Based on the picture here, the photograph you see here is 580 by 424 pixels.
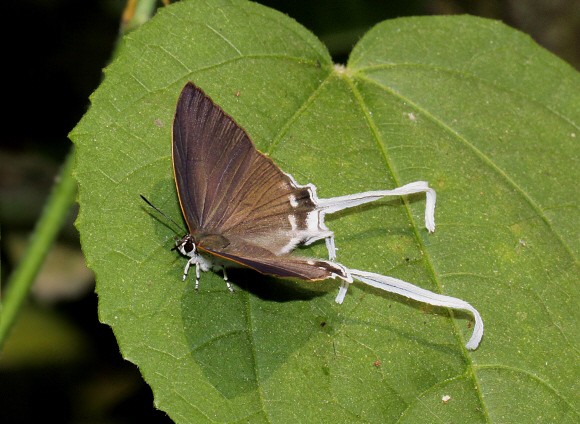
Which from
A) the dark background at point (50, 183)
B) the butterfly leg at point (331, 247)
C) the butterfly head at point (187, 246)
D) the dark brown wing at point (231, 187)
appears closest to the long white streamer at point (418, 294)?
the butterfly leg at point (331, 247)

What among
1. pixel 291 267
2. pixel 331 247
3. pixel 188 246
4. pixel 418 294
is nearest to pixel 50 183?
pixel 188 246

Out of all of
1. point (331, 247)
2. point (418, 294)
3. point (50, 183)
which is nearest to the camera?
point (418, 294)

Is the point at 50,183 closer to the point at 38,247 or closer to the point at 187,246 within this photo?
the point at 38,247

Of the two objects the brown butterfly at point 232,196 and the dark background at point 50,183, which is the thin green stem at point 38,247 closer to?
the brown butterfly at point 232,196

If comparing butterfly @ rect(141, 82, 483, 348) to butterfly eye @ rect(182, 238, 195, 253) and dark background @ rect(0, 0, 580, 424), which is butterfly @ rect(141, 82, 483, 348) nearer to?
butterfly eye @ rect(182, 238, 195, 253)

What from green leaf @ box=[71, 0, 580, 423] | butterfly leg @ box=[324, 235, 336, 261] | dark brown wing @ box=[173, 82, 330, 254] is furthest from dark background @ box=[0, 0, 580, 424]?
Answer: butterfly leg @ box=[324, 235, 336, 261]

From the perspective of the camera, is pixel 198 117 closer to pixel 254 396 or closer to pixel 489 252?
pixel 254 396

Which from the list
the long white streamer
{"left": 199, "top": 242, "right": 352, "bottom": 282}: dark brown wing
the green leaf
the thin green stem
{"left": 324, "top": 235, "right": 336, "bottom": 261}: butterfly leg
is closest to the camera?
{"left": 199, "top": 242, "right": 352, "bottom": 282}: dark brown wing

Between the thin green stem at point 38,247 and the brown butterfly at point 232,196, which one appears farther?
the thin green stem at point 38,247
